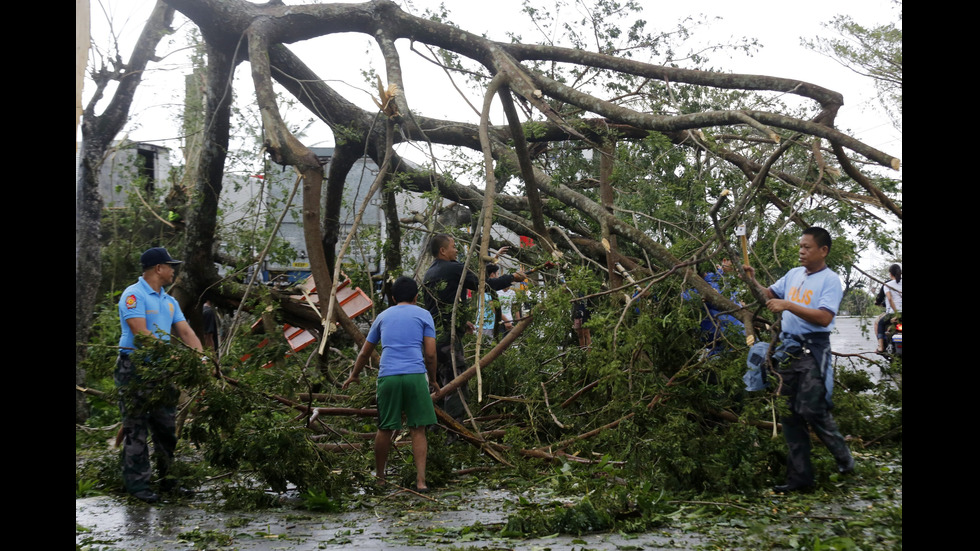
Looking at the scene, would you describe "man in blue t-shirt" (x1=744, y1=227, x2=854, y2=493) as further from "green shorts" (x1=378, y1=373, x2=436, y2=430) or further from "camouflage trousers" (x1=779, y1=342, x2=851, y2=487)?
"green shorts" (x1=378, y1=373, x2=436, y2=430)

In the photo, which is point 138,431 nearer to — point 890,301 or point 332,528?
point 332,528

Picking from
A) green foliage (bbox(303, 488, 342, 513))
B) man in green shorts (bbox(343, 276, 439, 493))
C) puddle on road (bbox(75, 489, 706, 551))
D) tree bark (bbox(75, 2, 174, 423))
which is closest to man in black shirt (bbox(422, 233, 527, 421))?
man in green shorts (bbox(343, 276, 439, 493))

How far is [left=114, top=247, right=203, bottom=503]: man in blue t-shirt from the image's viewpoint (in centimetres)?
550

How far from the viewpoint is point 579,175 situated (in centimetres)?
981

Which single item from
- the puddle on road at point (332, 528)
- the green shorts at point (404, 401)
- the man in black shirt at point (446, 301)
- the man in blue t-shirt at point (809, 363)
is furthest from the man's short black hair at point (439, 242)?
the man in blue t-shirt at point (809, 363)

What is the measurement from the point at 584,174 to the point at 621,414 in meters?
4.32

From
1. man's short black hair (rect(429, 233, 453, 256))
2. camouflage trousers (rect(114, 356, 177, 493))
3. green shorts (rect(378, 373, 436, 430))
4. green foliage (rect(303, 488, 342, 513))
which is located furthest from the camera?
man's short black hair (rect(429, 233, 453, 256))

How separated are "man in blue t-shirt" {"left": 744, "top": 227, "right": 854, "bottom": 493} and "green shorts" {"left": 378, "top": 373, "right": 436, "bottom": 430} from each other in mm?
2494

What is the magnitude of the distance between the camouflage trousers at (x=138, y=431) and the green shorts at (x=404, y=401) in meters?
1.51

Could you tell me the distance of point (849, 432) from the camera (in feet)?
21.0
